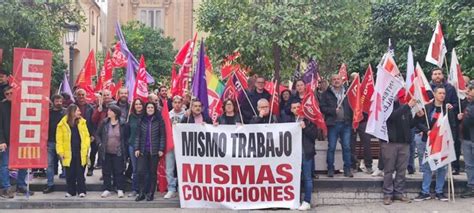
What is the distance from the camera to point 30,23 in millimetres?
15703

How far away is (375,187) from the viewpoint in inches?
424

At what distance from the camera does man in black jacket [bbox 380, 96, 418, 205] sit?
33.4ft

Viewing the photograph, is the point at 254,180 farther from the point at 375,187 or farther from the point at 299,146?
the point at 375,187

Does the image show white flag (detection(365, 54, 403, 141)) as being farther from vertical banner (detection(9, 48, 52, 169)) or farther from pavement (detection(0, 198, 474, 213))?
vertical banner (detection(9, 48, 52, 169))

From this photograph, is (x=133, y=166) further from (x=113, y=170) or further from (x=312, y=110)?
(x=312, y=110)

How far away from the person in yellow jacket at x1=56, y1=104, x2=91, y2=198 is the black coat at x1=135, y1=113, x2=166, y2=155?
958 mm

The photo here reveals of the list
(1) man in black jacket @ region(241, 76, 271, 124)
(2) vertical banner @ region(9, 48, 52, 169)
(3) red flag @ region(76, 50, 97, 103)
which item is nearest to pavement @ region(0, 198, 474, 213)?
(2) vertical banner @ region(9, 48, 52, 169)

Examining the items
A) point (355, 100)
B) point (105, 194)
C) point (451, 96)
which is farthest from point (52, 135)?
point (451, 96)

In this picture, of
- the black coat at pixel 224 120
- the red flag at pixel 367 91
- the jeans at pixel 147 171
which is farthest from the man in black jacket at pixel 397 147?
the jeans at pixel 147 171

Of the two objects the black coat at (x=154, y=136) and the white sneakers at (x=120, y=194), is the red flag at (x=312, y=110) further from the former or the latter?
the white sneakers at (x=120, y=194)

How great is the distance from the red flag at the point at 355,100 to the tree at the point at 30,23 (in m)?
7.41

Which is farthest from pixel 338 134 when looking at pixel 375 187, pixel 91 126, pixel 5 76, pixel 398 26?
pixel 398 26

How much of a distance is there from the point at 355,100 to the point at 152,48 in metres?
28.8

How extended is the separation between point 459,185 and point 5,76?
8229mm
